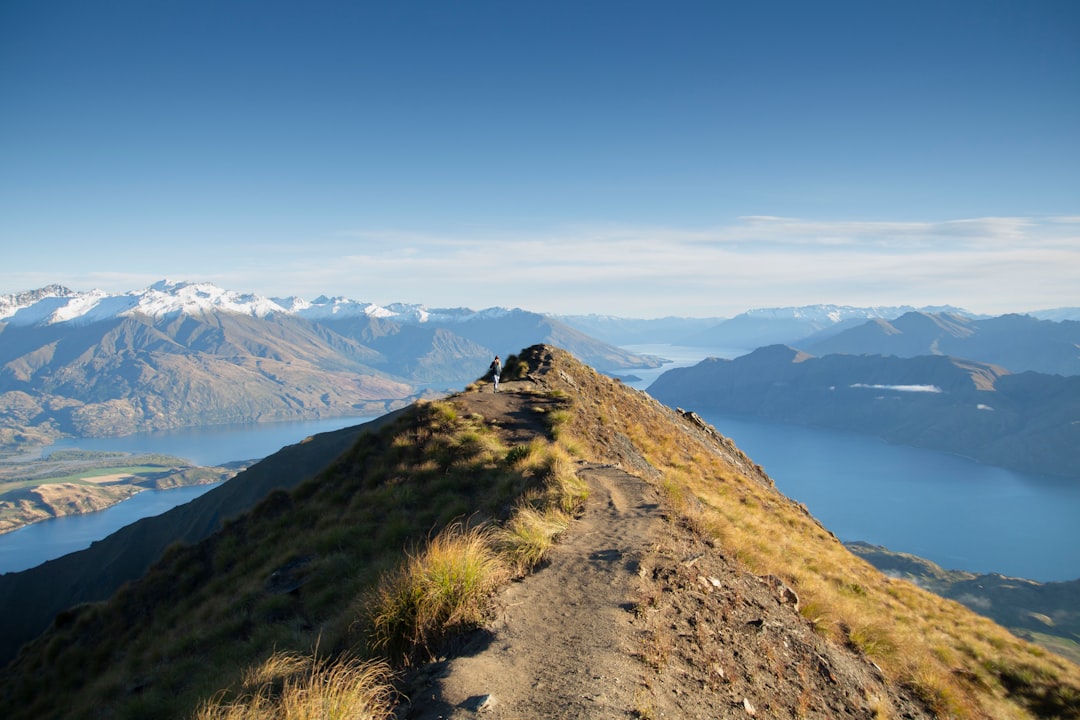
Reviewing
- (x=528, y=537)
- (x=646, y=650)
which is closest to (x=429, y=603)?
(x=528, y=537)

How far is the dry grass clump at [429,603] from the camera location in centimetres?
789

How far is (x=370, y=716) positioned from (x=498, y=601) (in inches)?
116

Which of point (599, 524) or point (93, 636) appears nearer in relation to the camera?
point (599, 524)

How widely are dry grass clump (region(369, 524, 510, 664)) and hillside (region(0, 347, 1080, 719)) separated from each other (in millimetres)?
32

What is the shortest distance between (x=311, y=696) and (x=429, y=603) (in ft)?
7.71

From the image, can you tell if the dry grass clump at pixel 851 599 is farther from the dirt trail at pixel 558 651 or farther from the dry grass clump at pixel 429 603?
the dry grass clump at pixel 429 603

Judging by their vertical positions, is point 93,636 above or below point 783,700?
below

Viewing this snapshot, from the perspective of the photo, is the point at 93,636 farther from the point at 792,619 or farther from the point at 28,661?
the point at 792,619

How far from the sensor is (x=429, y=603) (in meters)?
8.10

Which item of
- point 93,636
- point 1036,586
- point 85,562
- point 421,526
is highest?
point 421,526

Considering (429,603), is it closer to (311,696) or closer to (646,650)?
(311,696)

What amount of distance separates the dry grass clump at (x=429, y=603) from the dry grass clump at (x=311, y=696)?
0.55 metres

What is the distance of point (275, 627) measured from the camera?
1171cm

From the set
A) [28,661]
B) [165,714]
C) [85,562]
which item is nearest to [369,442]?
[165,714]
